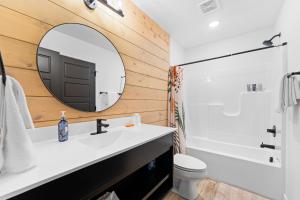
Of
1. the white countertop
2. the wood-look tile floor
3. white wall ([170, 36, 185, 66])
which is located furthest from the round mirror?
the wood-look tile floor

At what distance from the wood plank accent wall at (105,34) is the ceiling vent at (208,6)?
0.68 meters

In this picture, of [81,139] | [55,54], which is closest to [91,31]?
[55,54]

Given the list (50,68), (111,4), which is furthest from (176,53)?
(50,68)

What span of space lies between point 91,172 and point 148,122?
125 centimetres

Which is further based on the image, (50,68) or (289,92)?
(289,92)

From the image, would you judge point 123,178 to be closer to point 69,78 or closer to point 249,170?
point 69,78

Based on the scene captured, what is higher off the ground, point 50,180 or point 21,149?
point 21,149

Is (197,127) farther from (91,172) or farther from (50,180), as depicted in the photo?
(50,180)

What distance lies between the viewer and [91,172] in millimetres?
721

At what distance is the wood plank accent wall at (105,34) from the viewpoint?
87 centimetres

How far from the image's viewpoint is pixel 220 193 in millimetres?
1730

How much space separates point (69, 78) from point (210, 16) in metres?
2.00

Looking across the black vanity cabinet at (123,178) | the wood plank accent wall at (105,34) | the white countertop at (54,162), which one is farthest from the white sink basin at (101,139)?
the black vanity cabinet at (123,178)

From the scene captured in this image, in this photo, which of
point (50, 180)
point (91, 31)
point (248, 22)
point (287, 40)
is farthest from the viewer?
point (248, 22)
